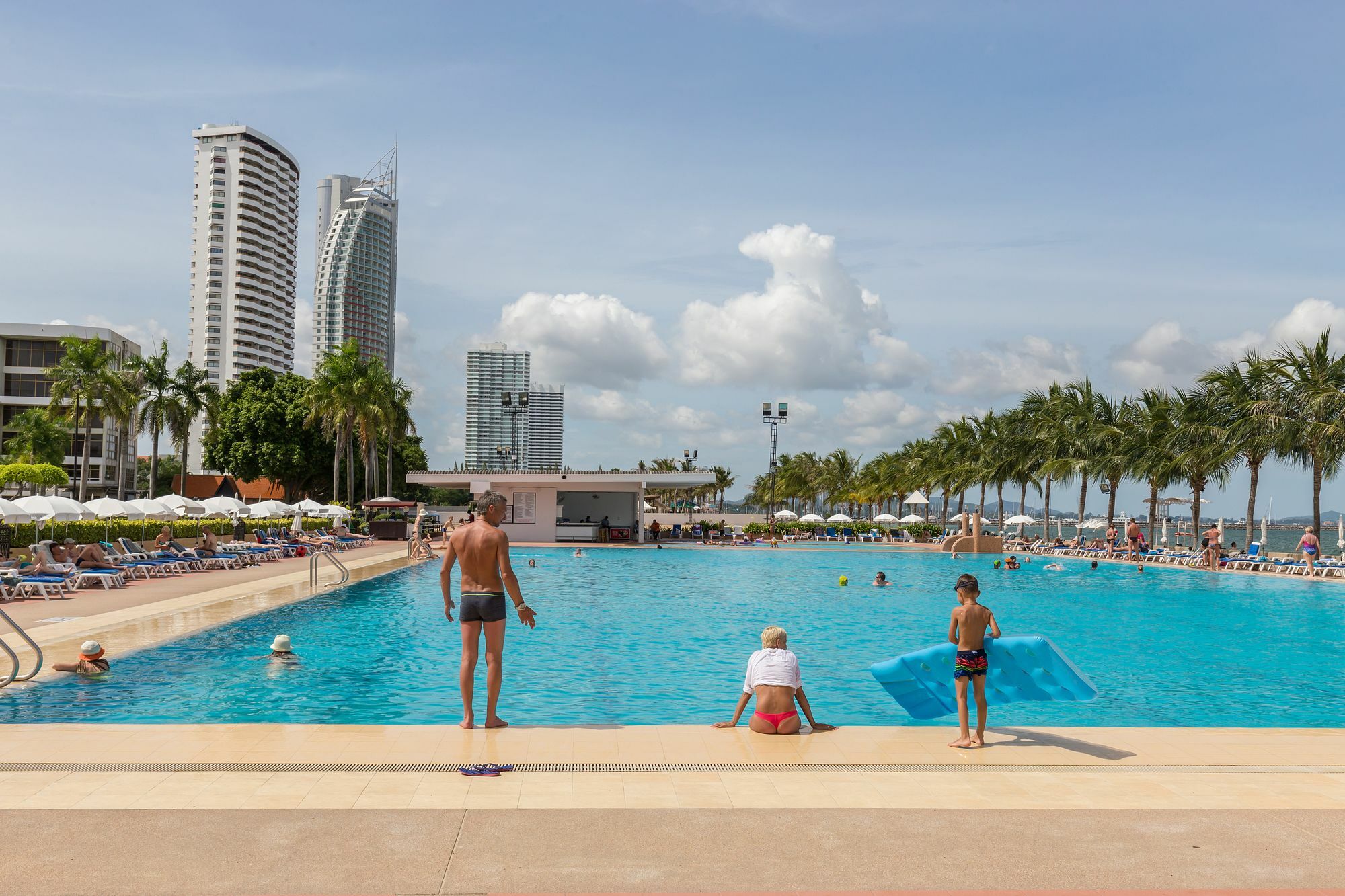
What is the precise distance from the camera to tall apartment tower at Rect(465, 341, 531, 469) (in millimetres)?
154875

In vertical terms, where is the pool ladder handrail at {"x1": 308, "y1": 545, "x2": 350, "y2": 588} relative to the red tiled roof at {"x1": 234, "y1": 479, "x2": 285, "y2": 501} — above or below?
below

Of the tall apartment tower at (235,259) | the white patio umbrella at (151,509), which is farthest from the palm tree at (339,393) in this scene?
the tall apartment tower at (235,259)

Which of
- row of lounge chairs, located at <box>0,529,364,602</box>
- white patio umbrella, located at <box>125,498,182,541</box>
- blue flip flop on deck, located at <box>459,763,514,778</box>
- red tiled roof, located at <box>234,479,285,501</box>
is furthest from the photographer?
red tiled roof, located at <box>234,479,285,501</box>

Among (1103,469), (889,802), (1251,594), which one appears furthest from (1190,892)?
(1103,469)

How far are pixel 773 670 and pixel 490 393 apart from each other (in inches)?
6193

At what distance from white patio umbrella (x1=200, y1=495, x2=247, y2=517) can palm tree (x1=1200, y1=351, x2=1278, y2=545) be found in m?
31.7

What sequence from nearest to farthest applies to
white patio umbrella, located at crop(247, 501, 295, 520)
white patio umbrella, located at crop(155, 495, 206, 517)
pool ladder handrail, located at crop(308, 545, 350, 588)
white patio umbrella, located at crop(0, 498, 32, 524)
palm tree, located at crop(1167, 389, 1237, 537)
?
1. white patio umbrella, located at crop(0, 498, 32, 524)
2. pool ladder handrail, located at crop(308, 545, 350, 588)
3. white patio umbrella, located at crop(155, 495, 206, 517)
4. white patio umbrella, located at crop(247, 501, 295, 520)
5. palm tree, located at crop(1167, 389, 1237, 537)

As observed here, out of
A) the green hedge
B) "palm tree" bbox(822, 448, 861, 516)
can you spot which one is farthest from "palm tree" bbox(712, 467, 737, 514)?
the green hedge

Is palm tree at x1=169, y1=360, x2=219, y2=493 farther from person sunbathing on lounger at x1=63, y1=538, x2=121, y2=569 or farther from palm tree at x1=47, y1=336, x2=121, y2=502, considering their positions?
person sunbathing on lounger at x1=63, y1=538, x2=121, y2=569

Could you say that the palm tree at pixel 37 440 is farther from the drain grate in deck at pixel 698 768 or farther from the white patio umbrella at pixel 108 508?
the drain grate in deck at pixel 698 768

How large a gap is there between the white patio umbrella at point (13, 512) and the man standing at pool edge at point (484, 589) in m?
16.3

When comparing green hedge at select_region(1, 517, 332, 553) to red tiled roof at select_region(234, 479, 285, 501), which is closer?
green hedge at select_region(1, 517, 332, 553)

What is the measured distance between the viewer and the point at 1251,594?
78.2 ft

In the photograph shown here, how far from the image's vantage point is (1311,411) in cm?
3122
